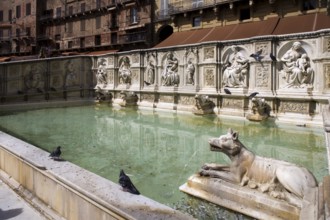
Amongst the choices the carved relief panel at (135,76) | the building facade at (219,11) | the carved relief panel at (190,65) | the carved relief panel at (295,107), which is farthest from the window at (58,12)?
the carved relief panel at (295,107)

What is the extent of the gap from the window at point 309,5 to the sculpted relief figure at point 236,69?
1198 cm

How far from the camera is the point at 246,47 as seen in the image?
1054cm

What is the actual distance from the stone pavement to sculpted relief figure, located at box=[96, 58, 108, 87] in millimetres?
12328

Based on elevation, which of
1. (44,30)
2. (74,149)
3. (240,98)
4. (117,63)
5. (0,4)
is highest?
(0,4)

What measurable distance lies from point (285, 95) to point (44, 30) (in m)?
43.9

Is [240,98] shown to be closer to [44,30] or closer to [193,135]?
[193,135]

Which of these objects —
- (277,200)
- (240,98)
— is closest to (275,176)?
(277,200)

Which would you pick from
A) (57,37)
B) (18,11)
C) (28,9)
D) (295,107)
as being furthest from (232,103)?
(18,11)

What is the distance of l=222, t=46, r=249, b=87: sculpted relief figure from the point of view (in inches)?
416

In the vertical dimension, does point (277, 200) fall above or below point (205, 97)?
below

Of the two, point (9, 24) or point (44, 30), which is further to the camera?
point (9, 24)

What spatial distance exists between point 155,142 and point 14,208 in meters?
4.11

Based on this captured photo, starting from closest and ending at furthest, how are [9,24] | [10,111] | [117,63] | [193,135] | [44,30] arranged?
1. [193,135]
2. [10,111]
3. [117,63]
4. [44,30]
5. [9,24]

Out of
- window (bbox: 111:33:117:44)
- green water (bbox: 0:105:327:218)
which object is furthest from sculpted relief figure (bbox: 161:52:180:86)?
window (bbox: 111:33:117:44)
